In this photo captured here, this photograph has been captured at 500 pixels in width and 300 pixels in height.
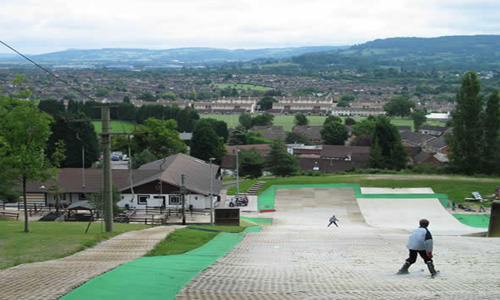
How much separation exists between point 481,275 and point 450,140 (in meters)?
35.6

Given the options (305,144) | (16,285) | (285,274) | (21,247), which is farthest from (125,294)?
(305,144)

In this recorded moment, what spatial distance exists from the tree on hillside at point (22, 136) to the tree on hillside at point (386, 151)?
124ft

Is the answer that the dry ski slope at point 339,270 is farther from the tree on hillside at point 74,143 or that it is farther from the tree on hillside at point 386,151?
the tree on hillside at point 74,143

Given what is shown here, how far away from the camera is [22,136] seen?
17781mm

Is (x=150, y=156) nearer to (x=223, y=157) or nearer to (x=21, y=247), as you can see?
(x=223, y=157)

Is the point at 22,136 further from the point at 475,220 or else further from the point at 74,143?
the point at 74,143

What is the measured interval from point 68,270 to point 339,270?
582cm

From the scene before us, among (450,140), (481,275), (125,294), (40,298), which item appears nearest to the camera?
(40,298)

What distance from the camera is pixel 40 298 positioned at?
28.6ft

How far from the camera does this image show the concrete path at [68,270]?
9.26 metres

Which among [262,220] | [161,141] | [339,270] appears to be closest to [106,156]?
[339,270]

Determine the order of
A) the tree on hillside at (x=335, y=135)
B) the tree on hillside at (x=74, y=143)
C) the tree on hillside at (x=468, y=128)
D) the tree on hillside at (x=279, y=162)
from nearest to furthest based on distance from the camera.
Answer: the tree on hillside at (x=468, y=128), the tree on hillside at (x=279, y=162), the tree on hillside at (x=74, y=143), the tree on hillside at (x=335, y=135)

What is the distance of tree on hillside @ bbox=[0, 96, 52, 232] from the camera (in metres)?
17.5

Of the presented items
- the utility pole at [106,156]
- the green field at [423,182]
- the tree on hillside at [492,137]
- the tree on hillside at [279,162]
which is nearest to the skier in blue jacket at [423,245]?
the utility pole at [106,156]
